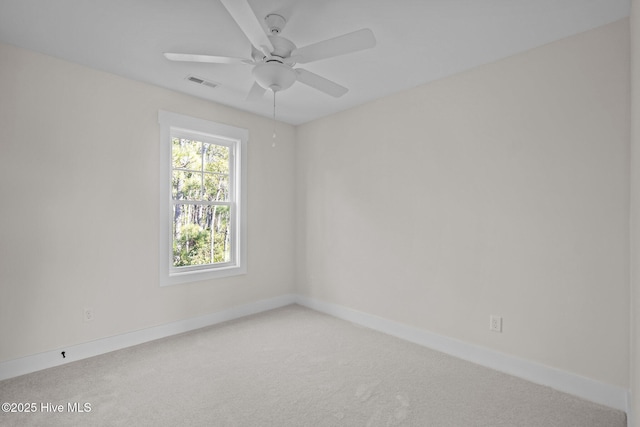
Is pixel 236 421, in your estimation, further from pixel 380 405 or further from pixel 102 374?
pixel 102 374

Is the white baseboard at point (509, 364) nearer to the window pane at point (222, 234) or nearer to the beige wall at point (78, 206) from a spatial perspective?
the window pane at point (222, 234)

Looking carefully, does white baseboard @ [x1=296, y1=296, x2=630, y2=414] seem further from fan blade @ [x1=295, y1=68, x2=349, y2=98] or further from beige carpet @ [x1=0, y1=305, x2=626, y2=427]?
fan blade @ [x1=295, y1=68, x2=349, y2=98]

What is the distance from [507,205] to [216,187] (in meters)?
3.04

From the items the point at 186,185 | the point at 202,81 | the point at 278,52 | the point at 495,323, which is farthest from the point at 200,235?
the point at 495,323

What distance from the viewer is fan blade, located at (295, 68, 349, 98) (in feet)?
7.21

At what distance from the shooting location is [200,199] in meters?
3.67

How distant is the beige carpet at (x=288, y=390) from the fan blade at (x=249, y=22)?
89.9 inches

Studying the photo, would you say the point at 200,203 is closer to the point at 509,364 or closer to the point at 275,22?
the point at 275,22

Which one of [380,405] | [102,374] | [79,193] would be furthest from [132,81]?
[380,405]

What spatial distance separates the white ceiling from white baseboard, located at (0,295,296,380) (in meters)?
2.44

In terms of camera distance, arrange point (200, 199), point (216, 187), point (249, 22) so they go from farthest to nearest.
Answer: point (216, 187) < point (200, 199) < point (249, 22)

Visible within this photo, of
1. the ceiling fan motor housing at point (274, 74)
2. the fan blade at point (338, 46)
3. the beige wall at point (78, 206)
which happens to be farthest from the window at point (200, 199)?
the fan blade at point (338, 46)

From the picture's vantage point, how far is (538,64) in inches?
96.0

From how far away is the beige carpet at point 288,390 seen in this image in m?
1.98
